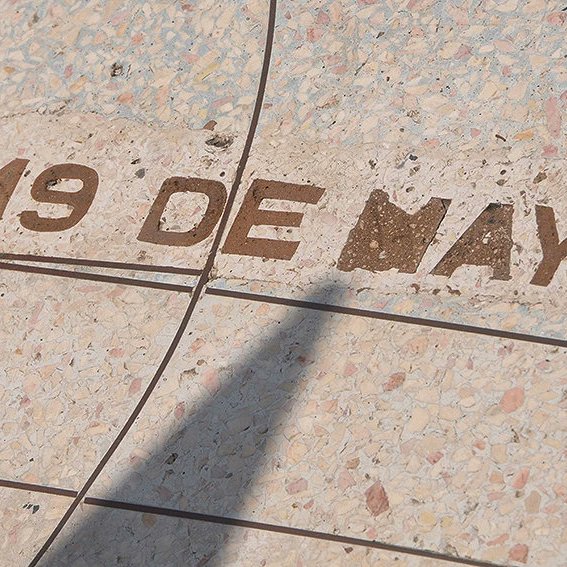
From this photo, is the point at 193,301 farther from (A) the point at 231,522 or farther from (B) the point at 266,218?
(A) the point at 231,522

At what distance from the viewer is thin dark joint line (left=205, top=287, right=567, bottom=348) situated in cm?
287

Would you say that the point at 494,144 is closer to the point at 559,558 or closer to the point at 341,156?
the point at 341,156

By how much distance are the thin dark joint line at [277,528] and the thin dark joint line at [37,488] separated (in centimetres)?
7

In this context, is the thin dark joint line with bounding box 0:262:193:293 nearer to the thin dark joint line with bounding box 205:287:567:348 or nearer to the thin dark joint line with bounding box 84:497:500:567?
the thin dark joint line with bounding box 205:287:567:348

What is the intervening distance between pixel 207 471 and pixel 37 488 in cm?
50

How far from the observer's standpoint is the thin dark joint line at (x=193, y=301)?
284cm

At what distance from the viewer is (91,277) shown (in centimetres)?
324

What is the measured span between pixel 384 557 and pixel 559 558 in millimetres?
434

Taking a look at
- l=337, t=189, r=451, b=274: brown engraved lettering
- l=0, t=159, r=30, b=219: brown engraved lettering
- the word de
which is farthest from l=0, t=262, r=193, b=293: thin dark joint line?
l=337, t=189, r=451, b=274: brown engraved lettering

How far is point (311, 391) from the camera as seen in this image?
9.46 feet

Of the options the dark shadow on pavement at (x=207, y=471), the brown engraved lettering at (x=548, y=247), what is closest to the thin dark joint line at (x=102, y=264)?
the dark shadow on pavement at (x=207, y=471)

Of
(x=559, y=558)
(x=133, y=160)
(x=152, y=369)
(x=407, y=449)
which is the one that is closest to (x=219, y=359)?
(x=152, y=369)

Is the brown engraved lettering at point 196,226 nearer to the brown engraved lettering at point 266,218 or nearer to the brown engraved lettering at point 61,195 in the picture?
the brown engraved lettering at point 266,218

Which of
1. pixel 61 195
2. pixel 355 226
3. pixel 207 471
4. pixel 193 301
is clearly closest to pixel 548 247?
pixel 355 226
